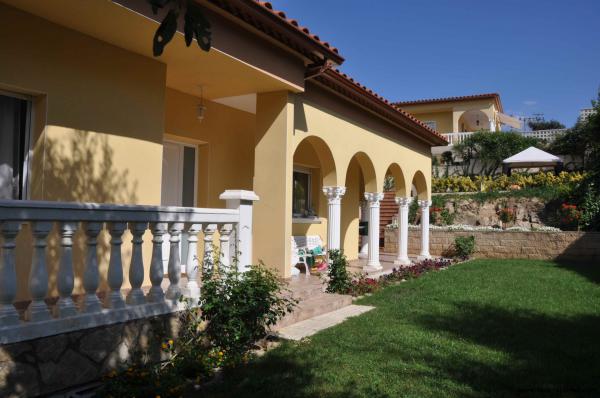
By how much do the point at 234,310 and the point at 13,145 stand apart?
3186mm

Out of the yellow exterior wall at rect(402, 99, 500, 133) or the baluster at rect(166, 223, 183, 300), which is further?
the yellow exterior wall at rect(402, 99, 500, 133)

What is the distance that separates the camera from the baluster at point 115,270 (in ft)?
14.3

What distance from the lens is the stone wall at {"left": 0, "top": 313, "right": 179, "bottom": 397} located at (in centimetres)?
353

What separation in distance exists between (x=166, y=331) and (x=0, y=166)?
8.91 feet

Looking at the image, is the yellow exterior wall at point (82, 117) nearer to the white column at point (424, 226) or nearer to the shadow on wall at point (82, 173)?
the shadow on wall at point (82, 173)

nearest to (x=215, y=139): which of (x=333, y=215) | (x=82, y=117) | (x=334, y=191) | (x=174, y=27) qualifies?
(x=334, y=191)

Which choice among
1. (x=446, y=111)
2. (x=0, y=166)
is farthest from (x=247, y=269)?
(x=446, y=111)

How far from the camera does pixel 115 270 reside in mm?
4363

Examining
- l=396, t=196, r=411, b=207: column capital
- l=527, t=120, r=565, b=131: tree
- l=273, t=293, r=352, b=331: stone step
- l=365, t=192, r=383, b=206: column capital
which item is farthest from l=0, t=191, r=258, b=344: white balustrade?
l=527, t=120, r=565, b=131: tree

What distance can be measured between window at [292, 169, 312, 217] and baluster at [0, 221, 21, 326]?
854 centimetres

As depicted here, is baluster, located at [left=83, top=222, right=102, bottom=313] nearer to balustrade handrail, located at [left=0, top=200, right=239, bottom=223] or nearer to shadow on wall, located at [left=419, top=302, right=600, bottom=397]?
balustrade handrail, located at [left=0, top=200, right=239, bottom=223]

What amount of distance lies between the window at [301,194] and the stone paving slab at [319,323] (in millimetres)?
4473

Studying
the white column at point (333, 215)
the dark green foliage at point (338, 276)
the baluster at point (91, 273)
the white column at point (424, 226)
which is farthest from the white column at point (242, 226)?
the white column at point (424, 226)

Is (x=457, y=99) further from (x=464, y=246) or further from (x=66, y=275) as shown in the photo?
(x=66, y=275)
